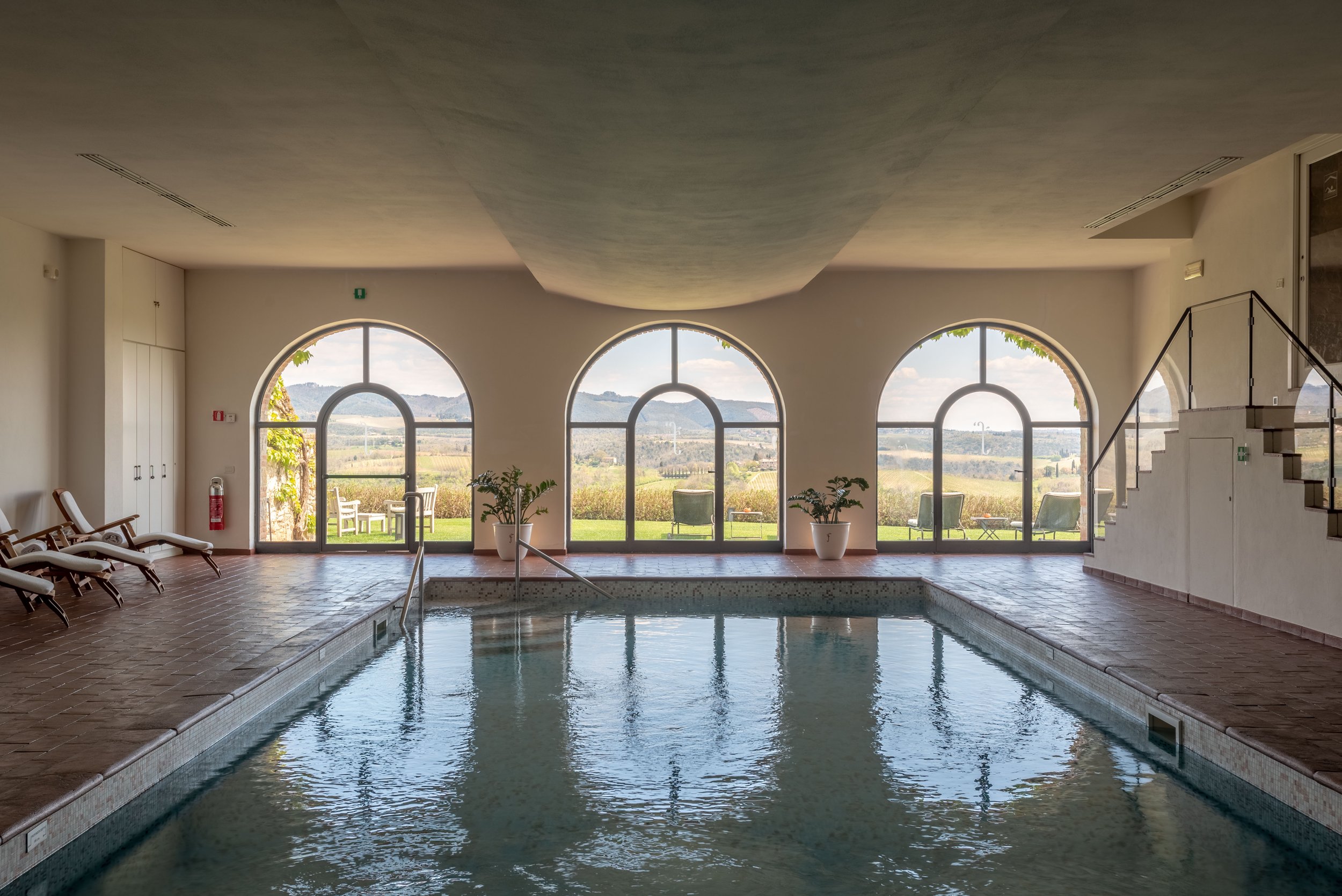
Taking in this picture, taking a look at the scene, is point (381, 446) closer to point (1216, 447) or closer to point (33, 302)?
point (33, 302)

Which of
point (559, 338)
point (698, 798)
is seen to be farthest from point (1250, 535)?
point (559, 338)

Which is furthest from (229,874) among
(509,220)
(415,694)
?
(509,220)

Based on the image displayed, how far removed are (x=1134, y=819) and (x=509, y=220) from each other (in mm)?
5318

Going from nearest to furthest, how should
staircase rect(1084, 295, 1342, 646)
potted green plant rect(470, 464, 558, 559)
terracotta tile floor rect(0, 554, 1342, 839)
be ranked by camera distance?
terracotta tile floor rect(0, 554, 1342, 839) < staircase rect(1084, 295, 1342, 646) < potted green plant rect(470, 464, 558, 559)

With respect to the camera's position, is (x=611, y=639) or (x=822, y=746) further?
(x=611, y=639)

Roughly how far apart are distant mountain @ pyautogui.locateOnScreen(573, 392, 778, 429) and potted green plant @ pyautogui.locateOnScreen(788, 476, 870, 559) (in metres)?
1.12

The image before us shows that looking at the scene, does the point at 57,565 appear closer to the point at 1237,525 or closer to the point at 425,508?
the point at 425,508

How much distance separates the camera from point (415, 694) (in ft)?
18.3

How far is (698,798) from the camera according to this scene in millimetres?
4043

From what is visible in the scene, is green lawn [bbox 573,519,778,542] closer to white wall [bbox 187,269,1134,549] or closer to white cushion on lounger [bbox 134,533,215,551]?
white wall [bbox 187,269,1134,549]

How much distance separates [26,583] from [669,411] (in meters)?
6.52

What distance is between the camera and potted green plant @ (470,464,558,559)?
1012 cm

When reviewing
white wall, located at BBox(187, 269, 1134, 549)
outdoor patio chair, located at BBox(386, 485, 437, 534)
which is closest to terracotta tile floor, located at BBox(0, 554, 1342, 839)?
outdoor patio chair, located at BBox(386, 485, 437, 534)

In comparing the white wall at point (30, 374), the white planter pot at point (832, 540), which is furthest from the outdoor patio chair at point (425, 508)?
the white planter pot at point (832, 540)
